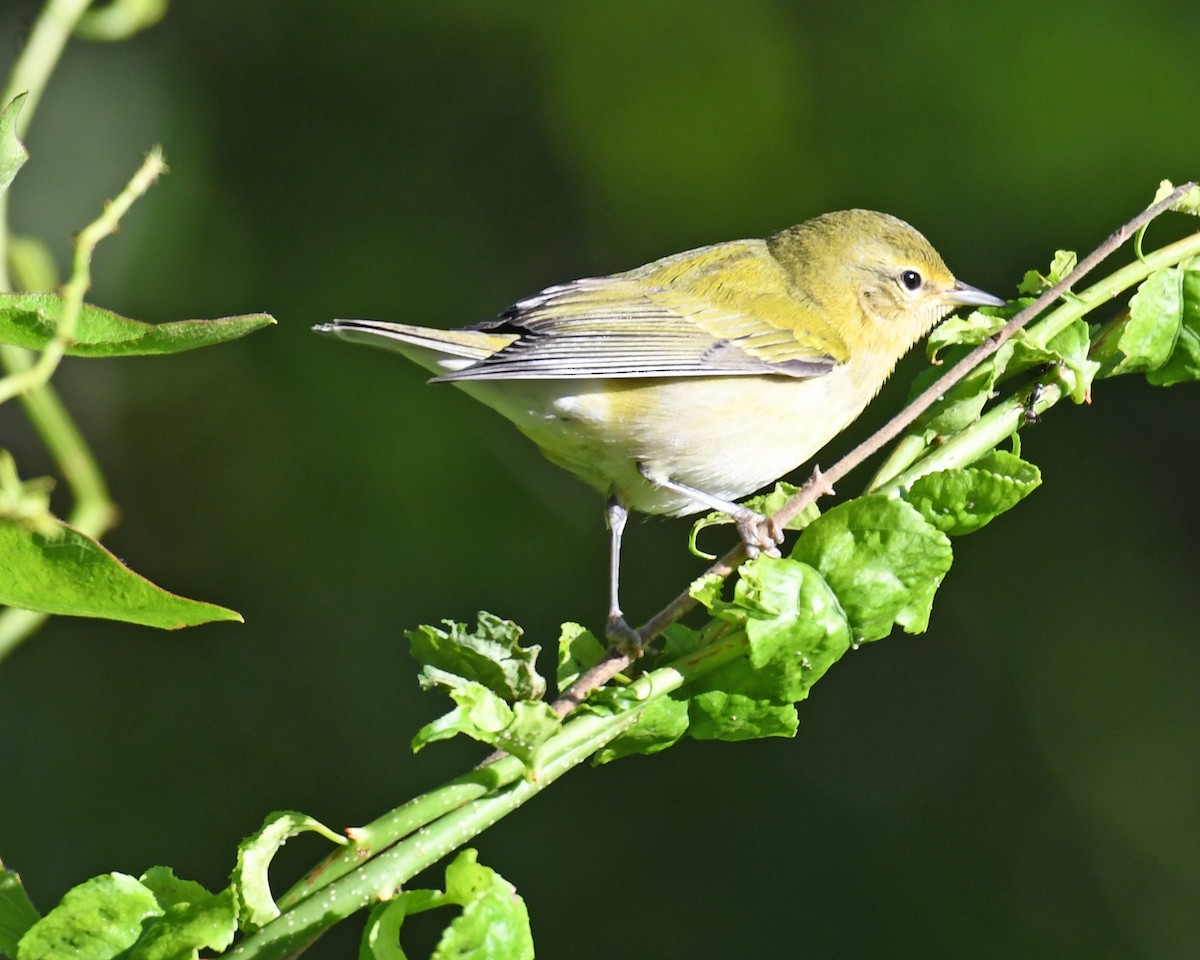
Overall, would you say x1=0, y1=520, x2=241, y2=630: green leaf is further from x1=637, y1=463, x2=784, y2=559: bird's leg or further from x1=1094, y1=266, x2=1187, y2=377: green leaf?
x1=1094, y1=266, x2=1187, y2=377: green leaf

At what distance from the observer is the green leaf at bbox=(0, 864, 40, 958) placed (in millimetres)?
1261

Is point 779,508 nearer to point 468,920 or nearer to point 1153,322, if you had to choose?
point 1153,322

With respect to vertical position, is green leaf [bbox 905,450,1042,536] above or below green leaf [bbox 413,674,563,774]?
above

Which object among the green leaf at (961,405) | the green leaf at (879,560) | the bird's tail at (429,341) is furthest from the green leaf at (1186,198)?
the bird's tail at (429,341)

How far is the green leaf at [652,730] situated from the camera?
1.32 m

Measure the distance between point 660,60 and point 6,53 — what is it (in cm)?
197

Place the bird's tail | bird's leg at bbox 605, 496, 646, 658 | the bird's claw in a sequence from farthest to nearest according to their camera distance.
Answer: the bird's tail, bird's leg at bbox 605, 496, 646, 658, the bird's claw

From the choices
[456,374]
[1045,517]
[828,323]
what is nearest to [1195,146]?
[1045,517]

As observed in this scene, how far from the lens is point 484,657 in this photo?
1348 millimetres

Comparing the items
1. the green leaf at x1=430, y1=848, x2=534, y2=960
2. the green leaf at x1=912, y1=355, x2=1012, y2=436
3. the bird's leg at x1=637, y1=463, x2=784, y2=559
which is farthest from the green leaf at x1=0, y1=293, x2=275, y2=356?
the green leaf at x1=912, y1=355, x2=1012, y2=436

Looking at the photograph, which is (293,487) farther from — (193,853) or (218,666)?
(193,853)

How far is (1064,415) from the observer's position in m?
3.95

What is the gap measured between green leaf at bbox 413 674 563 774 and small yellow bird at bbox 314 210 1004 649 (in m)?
1.35

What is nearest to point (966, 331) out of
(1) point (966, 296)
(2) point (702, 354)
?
(2) point (702, 354)
